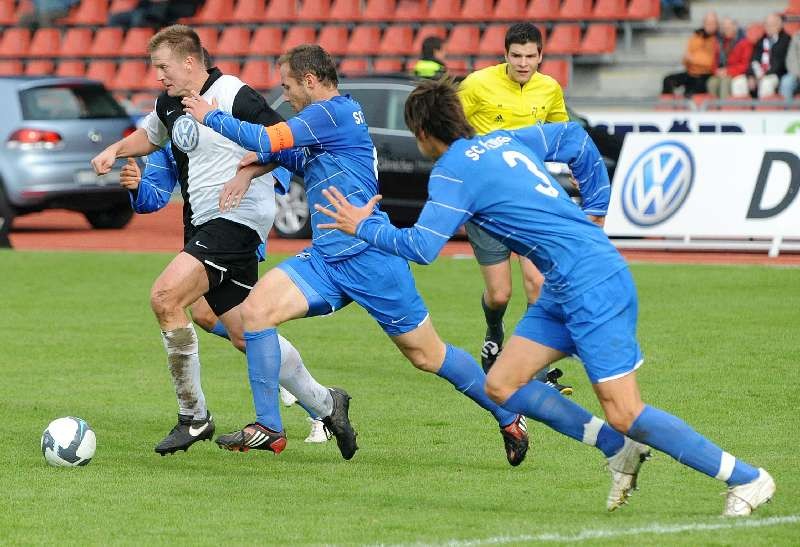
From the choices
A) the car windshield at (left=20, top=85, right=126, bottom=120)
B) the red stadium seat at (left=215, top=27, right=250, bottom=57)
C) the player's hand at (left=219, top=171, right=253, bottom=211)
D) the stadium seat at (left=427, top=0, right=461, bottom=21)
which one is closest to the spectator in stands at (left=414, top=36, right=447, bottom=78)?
the car windshield at (left=20, top=85, right=126, bottom=120)

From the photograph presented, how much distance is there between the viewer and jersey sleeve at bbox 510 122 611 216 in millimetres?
7410

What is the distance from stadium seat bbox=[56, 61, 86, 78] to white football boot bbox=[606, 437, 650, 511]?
85.5ft

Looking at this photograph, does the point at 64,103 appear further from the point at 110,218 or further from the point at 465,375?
the point at 465,375

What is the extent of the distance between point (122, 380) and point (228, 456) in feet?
8.56

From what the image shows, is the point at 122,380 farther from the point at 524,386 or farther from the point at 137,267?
the point at 137,267

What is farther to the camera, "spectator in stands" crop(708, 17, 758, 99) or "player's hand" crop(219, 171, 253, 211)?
"spectator in stands" crop(708, 17, 758, 99)

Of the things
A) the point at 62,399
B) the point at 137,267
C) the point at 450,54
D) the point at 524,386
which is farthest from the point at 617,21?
the point at 524,386

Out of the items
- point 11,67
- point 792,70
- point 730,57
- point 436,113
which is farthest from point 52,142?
point 436,113

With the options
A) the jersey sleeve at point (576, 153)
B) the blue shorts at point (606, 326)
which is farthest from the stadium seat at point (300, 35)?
the blue shorts at point (606, 326)

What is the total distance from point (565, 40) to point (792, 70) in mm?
4676

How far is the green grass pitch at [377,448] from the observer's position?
21.0ft

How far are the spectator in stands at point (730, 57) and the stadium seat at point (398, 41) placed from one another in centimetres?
596

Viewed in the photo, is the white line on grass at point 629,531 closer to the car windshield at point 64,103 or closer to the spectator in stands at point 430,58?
the spectator in stands at point 430,58

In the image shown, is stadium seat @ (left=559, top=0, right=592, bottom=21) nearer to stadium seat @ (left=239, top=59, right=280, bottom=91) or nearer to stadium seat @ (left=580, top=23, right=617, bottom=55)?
stadium seat @ (left=580, top=23, right=617, bottom=55)
